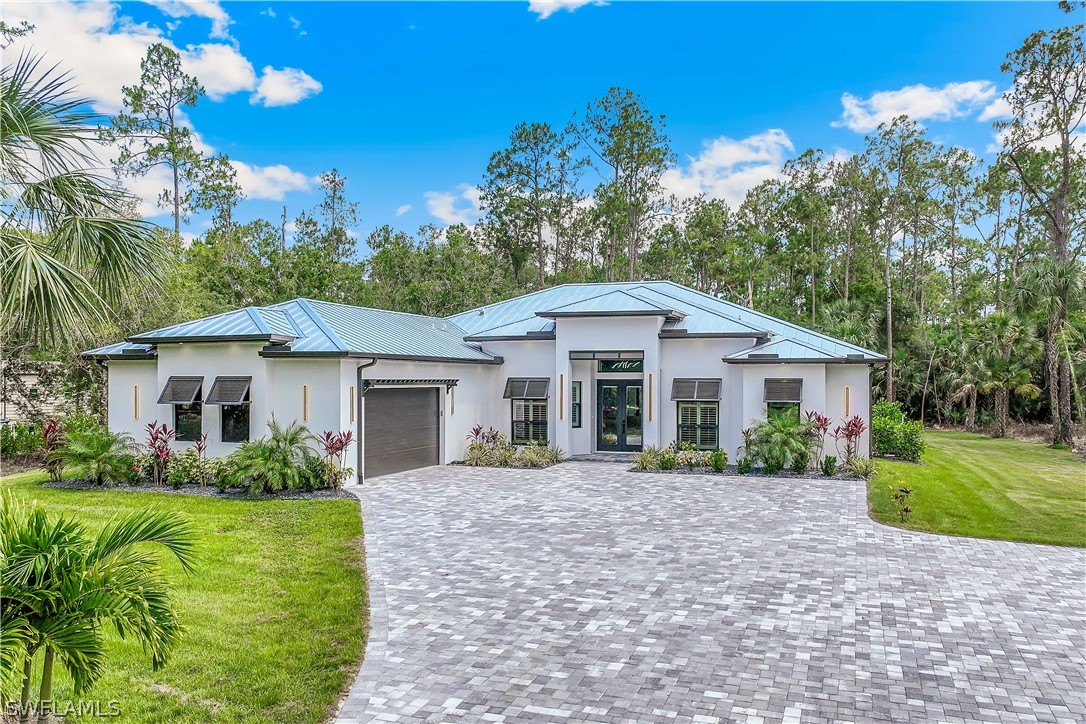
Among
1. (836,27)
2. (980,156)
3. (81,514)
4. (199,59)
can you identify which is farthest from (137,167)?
(980,156)

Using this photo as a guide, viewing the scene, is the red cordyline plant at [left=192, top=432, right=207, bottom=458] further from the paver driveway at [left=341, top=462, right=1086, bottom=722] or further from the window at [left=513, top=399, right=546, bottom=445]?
the window at [left=513, top=399, right=546, bottom=445]

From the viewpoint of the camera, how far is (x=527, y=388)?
841 inches

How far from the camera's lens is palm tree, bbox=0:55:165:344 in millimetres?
6098

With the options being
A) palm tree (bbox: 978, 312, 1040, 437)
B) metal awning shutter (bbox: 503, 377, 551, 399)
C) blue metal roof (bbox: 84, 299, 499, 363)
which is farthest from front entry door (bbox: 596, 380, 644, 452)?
palm tree (bbox: 978, 312, 1040, 437)

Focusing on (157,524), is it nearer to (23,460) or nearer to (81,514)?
(81,514)

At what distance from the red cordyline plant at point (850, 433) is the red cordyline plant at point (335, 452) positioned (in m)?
12.5

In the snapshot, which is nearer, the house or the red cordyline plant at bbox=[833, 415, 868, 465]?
the house

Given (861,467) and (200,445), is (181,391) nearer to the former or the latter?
(200,445)

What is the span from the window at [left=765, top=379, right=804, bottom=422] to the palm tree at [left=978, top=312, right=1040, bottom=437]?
1669 centimetres

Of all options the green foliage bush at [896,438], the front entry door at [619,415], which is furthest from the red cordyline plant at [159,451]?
the green foliage bush at [896,438]

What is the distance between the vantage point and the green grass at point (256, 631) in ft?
17.3

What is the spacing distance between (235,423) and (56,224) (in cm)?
1013

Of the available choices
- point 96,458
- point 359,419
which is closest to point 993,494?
point 359,419

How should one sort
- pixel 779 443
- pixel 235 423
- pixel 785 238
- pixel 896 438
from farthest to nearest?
1. pixel 785 238
2. pixel 896 438
3. pixel 779 443
4. pixel 235 423
